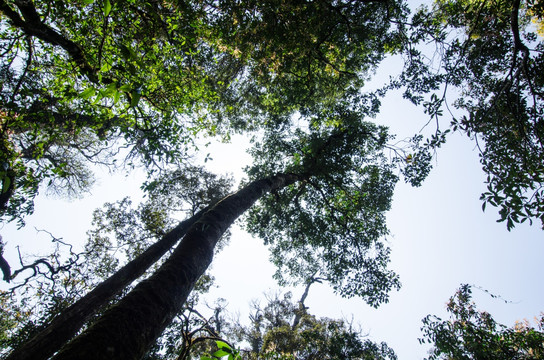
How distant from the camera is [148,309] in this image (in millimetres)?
2330

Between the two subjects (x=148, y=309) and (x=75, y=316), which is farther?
(x=75, y=316)

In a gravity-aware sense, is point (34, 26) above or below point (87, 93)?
above

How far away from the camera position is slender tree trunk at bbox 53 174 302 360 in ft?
5.92

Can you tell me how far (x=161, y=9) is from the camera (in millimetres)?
5430

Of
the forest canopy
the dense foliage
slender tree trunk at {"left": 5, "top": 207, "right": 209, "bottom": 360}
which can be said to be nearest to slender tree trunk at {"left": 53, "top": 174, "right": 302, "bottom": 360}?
the forest canopy

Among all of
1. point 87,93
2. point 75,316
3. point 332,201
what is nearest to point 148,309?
point 87,93

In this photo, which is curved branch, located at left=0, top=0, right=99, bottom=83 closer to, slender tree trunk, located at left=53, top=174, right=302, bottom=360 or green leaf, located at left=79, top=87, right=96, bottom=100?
slender tree trunk, located at left=53, top=174, right=302, bottom=360

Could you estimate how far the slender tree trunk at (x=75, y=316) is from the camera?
471 cm

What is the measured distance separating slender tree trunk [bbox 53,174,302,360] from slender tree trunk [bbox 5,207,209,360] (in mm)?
4174

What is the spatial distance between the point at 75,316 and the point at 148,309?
5.07m

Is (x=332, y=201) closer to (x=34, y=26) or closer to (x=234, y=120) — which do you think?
(x=234, y=120)

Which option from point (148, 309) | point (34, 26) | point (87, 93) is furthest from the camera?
point (34, 26)

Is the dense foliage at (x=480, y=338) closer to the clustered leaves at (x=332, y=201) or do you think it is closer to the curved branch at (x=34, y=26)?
the clustered leaves at (x=332, y=201)

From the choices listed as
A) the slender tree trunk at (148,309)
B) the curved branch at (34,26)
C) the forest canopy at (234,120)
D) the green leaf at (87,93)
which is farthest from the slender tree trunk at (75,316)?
the green leaf at (87,93)
